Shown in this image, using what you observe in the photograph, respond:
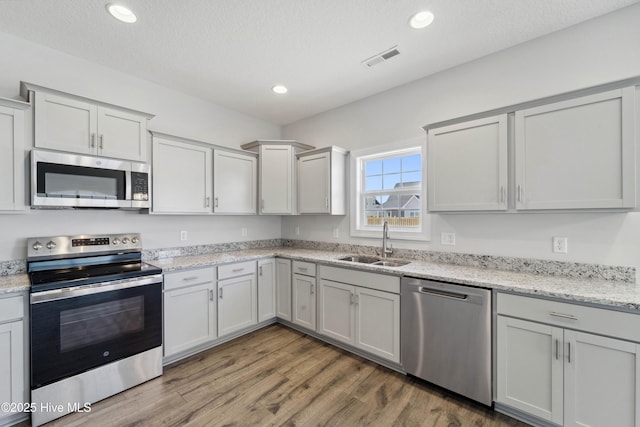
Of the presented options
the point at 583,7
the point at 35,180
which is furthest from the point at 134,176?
the point at 583,7

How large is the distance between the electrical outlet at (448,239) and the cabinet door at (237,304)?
2.10 metres

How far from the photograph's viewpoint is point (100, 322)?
2.04 metres

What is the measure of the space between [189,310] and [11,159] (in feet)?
5.80

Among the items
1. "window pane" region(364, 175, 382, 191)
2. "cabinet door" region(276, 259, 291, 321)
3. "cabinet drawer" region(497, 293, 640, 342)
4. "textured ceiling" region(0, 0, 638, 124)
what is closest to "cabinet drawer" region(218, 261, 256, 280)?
"cabinet door" region(276, 259, 291, 321)

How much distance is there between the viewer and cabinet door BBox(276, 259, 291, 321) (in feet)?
10.8

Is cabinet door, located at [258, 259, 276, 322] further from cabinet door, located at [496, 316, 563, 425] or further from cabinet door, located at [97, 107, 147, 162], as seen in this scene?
cabinet door, located at [496, 316, 563, 425]

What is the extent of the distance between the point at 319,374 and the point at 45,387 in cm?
194

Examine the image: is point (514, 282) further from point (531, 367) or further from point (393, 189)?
point (393, 189)

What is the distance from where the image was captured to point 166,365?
2494mm

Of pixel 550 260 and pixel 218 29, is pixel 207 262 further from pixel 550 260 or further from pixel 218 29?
pixel 550 260

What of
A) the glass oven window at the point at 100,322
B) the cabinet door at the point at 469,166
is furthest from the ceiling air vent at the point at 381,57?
the glass oven window at the point at 100,322

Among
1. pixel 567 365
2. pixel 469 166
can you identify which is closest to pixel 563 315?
pixel 567 365

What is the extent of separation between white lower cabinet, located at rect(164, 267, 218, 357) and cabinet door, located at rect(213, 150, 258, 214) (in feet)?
2.87

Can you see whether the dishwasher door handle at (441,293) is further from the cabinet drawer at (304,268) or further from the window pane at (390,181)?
the window pane at (390,181)
